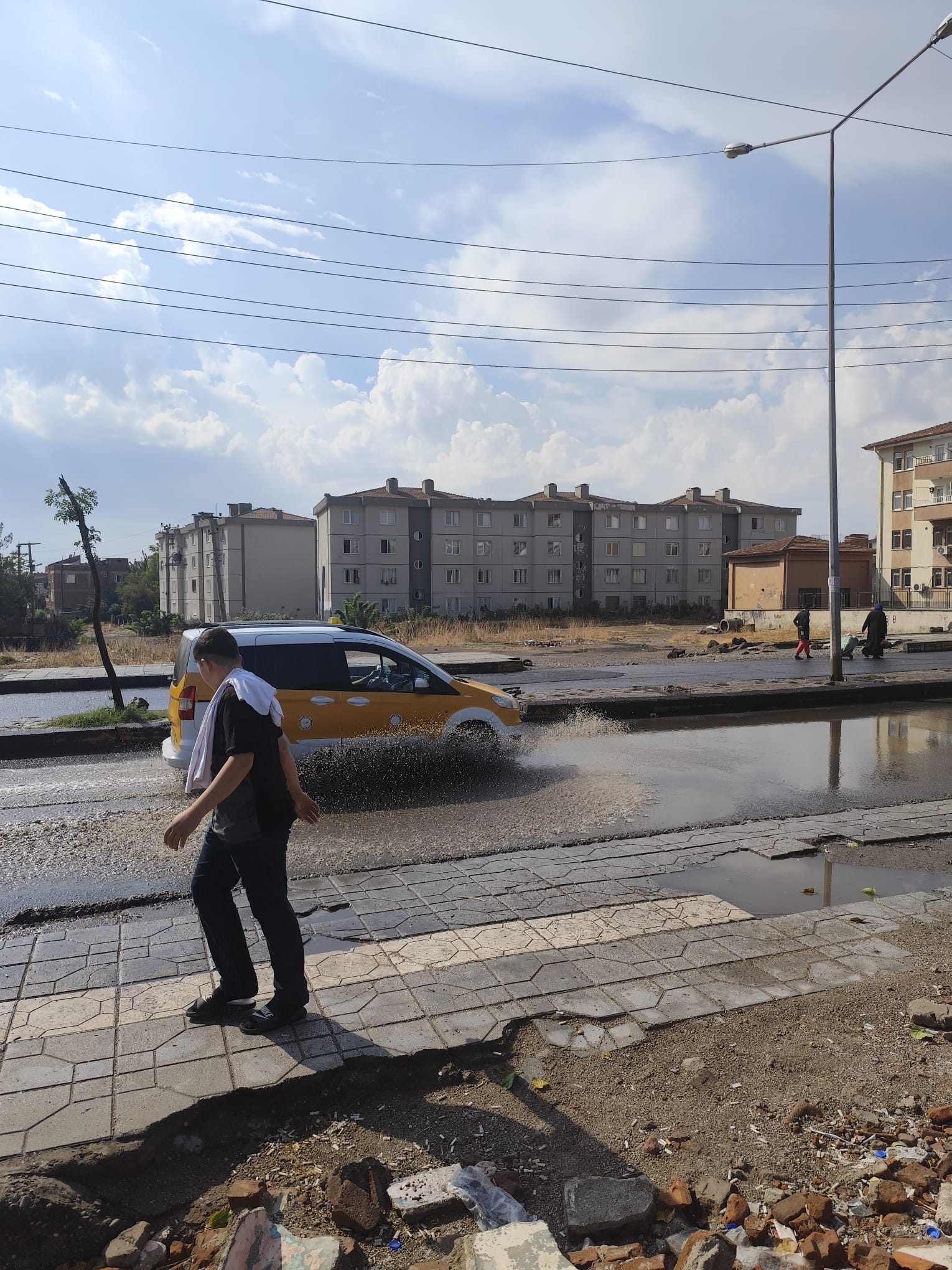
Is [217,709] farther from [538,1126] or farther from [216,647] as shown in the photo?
[538,1126]

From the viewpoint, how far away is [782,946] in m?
4.87

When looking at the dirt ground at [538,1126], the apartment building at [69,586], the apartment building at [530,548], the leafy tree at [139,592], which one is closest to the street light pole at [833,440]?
the dirt ground at [538,1126]

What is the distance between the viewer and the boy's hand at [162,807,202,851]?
375cm

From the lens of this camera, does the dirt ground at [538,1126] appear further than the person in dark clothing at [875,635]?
No

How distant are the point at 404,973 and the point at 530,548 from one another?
67.5 metres

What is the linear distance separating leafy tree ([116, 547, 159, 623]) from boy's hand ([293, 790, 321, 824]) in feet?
292

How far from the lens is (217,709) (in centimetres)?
391

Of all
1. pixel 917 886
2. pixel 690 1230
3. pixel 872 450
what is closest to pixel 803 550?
pixel 872 450

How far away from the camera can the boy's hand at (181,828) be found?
375 centimetres

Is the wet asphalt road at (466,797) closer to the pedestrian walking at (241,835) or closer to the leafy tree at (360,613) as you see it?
the pedestrian walking at (241,835)

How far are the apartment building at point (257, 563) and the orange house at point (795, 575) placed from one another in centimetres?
3272

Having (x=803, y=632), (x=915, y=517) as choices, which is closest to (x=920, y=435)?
(x=915, y=517)

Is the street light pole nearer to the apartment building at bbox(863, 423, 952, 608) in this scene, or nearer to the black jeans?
the black jeans

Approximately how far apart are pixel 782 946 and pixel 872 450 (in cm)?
6583
